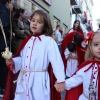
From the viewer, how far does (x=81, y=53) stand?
452cm

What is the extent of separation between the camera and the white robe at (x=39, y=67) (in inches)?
94.3

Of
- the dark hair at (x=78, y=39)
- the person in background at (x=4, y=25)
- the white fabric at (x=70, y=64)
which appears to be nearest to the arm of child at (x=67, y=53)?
the white fabric at (x=70, y=64)

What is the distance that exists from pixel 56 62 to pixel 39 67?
19cm

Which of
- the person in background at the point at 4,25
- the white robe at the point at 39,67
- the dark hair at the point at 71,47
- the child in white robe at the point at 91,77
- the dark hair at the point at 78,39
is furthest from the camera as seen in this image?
the dark hair at the point at 71,47

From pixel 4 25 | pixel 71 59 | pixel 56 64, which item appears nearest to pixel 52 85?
pixel 56 64

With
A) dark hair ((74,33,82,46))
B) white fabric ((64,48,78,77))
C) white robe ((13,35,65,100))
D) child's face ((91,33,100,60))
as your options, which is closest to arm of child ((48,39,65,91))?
white robe ((13,35,65,100))

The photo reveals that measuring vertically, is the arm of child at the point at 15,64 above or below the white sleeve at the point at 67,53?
above

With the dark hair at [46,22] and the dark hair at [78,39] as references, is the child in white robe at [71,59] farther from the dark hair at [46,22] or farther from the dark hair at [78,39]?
the dark hair at [46,22]

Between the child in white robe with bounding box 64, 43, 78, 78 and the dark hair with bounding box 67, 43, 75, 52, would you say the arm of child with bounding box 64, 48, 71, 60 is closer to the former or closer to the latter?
the child in white robe with bounding box 64, 43, 78, 78

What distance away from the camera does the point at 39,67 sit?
2.43m

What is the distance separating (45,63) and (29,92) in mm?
347

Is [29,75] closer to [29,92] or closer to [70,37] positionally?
[29,92]

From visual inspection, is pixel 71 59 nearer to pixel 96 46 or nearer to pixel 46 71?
pixel 46 71

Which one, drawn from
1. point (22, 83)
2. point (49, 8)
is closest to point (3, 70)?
point (22, 83)
